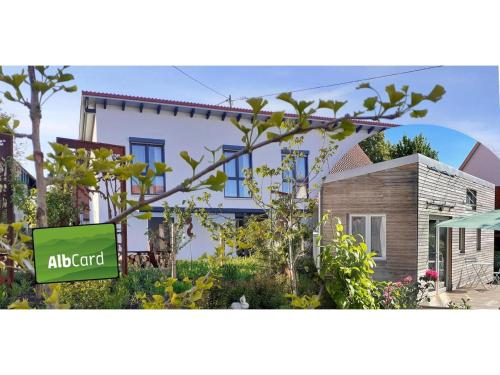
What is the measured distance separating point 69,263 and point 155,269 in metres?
1.00

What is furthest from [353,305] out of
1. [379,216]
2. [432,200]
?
[432,200]

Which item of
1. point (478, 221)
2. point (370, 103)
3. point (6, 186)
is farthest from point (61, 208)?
point (478, 221)

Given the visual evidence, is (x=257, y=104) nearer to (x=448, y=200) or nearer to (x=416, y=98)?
(x=416, y=98)

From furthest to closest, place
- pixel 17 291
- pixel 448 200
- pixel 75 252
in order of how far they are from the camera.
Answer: pixel 448 200
pixel 17 291
pixel 75 252

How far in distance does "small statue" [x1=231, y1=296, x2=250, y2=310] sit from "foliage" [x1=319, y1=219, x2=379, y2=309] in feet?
2.17

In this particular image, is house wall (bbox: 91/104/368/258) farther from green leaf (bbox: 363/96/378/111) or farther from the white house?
green leaf (bbox: 363/96/378/111)

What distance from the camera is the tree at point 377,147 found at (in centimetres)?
378

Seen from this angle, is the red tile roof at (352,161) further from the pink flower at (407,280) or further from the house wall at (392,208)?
the pink flower at (407,280)

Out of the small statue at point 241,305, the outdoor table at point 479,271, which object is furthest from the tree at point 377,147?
the small statue at point 241,305

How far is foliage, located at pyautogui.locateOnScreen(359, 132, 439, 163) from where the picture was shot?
12.6 feet

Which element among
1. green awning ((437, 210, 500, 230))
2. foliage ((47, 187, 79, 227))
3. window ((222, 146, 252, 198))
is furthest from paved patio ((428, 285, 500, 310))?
foliage ((47, 187, 79, 227))

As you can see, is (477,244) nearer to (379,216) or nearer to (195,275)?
(379,216)

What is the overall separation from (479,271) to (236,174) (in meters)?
2.26

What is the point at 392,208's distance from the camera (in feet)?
12.8
